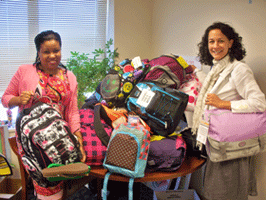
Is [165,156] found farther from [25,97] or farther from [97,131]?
[25,97]

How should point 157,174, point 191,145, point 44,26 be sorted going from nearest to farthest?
point 157,174, point 191,145, point 44,26

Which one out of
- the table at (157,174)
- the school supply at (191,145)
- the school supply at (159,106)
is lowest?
the table at (157,174)

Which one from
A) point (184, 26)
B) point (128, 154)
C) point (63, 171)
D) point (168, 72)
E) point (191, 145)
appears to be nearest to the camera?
point (63, 171)

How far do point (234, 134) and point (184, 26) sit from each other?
1566mm

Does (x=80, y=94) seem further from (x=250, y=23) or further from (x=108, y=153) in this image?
(x=250, y=23)

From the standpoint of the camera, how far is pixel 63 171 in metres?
1.28

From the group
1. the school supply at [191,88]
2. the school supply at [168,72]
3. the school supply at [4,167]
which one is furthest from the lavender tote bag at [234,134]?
the school supply at [4,167]

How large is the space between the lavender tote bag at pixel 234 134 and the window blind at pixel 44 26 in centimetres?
218

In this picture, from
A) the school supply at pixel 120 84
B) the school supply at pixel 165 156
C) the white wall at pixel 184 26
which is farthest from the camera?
the school supply at pixel 120 84

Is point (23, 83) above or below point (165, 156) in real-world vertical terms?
above

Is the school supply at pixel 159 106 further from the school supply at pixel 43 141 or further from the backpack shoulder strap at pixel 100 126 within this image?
the school supply at pixel 43 141

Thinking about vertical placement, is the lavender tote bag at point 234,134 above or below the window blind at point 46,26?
below

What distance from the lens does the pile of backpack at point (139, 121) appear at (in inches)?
57.1

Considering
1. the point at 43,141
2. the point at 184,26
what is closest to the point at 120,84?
the point at 43,141
